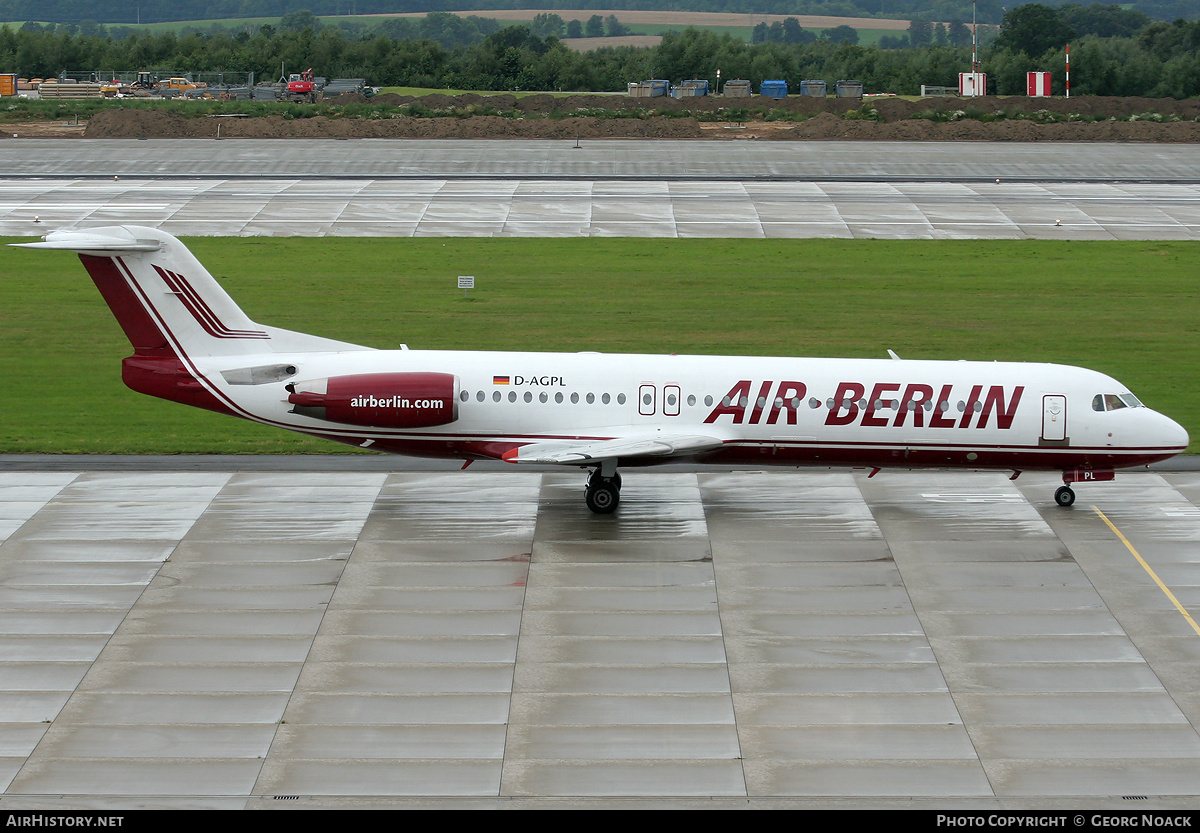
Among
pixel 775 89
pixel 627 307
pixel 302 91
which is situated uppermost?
pixel 302 91

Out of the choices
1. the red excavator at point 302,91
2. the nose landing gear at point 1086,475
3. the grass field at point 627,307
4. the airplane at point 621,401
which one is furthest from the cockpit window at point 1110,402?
the red excavator at point 302,91

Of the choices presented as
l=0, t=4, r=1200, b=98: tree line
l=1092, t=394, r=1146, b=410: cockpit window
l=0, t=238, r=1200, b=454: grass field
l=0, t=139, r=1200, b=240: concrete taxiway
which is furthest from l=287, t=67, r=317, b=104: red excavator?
l=1092, t=394, r=1146, b=410: cockpit window

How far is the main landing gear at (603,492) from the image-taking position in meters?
29.5

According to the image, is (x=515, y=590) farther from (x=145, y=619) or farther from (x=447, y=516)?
(x=145, y=619)

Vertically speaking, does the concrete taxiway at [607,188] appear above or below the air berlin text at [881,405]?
above

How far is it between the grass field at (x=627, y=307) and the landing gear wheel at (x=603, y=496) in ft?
31.0

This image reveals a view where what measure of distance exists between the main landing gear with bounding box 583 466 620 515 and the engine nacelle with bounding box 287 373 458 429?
11.5ft

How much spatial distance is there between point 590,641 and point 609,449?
6271 mm

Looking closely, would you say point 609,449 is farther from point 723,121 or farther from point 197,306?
point 723,121

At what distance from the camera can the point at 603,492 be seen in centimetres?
2955

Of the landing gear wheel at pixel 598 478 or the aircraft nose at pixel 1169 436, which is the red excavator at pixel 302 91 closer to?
the landing gear wheel at pixel 598 478

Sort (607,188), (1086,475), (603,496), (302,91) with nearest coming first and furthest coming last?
(603,496), (1086,475), (607,188), (302,91)

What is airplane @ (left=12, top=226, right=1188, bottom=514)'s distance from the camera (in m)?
29.3

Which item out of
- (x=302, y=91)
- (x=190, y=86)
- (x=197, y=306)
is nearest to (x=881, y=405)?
(x=197, y=306)
